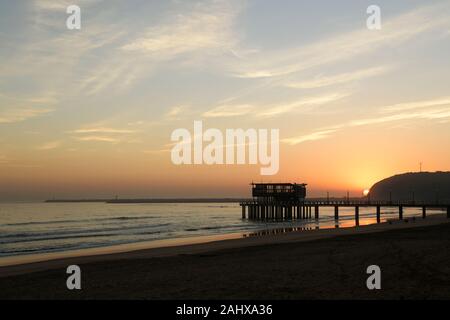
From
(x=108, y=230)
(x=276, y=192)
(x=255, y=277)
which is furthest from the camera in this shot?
(x=276, y=192)

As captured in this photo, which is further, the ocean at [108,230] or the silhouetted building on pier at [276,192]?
the silhouetted building on pier at [276,192]

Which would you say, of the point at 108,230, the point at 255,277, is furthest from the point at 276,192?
the point at 255,277

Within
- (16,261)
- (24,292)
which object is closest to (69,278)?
(24,292)

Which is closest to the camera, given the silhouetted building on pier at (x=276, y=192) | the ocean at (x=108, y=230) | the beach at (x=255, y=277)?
the beach at (x=255, y=277)

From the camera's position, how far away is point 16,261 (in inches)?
1083

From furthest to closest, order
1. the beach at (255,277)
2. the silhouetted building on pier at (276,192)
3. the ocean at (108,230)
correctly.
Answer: the silhouetted building on pier at (276,192), the ocean at (108,230), the beach at (255,277)

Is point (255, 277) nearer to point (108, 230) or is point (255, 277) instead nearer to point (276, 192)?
point (108, 230)

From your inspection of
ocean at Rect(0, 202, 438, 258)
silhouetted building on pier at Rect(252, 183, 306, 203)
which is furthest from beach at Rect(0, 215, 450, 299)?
silhouetted building on pier at Rect(252, 183, 306, 203)

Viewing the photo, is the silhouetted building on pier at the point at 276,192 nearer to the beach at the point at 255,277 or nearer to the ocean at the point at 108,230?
the ocean at the point at 108,230

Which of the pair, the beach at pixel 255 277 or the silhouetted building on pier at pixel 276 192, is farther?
the silhouetted building on pier at pixel 276 192

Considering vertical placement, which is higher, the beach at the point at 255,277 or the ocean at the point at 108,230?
the beach at the point at 255,277

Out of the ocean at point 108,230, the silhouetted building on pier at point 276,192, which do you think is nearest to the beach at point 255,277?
the ocean at point 108,230

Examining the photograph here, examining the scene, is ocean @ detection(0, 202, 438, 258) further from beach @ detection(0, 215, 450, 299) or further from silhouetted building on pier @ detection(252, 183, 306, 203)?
beach @ detection(0, 215, 450, 299)
